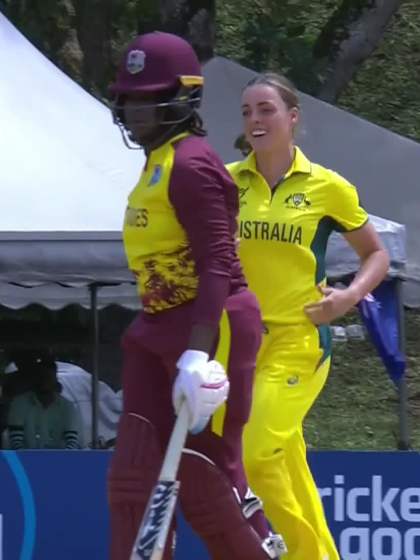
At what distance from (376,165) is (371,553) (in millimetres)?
5311

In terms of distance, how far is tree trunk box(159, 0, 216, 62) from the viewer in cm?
1112

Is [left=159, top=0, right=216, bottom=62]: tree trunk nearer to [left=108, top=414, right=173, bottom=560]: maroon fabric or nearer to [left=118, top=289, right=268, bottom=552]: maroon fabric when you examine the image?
[left=118, top=289, right=268, bottom=552]: maroon fabric

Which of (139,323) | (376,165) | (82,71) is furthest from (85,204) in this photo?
(82,71)

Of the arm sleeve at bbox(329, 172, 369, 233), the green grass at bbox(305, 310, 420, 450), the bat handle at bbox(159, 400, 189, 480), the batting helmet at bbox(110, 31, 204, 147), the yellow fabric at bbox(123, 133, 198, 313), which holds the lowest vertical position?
the green grass at bbox(305, 310, 420, 450)

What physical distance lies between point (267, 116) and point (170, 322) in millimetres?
1205

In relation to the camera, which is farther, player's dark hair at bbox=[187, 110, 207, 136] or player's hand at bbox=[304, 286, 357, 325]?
player's hand at bbox=[304, 286, 357, 325]

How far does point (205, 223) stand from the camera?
4.04m

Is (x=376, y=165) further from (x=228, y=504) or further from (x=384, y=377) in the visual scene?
(x=228, y=504)

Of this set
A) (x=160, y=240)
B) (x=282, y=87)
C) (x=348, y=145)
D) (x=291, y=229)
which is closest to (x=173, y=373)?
(x=160, y=240)

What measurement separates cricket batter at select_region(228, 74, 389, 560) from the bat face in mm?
944

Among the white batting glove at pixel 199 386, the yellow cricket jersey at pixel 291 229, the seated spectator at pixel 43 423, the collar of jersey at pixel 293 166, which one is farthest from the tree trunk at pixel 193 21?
the white batting glove at pixel 199 386

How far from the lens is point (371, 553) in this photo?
18.4 feet

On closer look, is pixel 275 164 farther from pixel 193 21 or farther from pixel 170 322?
pixel 193 21

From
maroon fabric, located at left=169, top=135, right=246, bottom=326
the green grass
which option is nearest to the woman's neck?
maroon fabric, located at left=169, top=135, right=246, bottom=326
